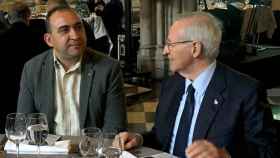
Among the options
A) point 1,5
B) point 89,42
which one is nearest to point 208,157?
point 89,42

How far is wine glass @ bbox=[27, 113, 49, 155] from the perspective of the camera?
1964 millimetres

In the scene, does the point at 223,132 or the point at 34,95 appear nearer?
the point at 223,132

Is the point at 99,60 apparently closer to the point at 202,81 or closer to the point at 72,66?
the point at 72,66

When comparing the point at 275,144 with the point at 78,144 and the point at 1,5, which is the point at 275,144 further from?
the point at 1,5

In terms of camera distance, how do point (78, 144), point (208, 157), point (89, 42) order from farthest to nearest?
point (89, 42) → point (78, 144) → point (208, 157)

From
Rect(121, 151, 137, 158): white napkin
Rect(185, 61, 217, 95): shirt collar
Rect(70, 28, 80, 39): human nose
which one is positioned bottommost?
Rect(121, 151, 137, 158): white napkin

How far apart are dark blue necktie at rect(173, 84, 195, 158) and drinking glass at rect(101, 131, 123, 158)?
0.37 m

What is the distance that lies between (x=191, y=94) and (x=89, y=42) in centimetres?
451

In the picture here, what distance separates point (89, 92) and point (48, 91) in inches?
9.2

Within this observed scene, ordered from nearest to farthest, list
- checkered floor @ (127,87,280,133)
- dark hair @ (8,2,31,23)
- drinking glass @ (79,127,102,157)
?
drinking glass @ (79,127,102,157)
dark hair @ (8,2,31,23)
checkered floor @ (127,87,280,133)

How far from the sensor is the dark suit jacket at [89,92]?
271cm

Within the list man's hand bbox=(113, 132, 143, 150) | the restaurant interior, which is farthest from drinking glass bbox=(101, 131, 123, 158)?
the restaurant interior

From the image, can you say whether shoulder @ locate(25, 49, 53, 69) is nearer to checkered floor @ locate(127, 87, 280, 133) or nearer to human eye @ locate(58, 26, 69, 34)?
human eye @ locate(58, 26, 69, 34)

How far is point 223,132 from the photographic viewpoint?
7.06ft
